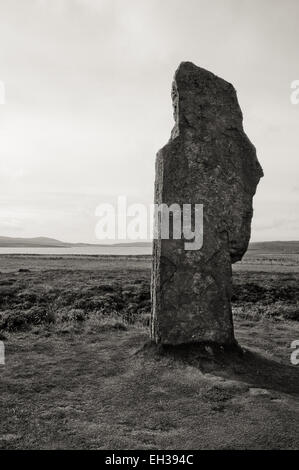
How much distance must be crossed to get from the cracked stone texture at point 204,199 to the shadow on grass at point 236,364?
194 millimetres

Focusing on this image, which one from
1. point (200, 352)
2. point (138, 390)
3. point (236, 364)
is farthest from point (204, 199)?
point (138, 390)

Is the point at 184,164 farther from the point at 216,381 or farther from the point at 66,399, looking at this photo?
the point at 66,399

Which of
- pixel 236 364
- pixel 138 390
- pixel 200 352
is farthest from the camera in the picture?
pixel 200 352

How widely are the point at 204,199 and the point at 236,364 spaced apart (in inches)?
125

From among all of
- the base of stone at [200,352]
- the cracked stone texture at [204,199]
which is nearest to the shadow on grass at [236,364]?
the base of stone at [200,352]

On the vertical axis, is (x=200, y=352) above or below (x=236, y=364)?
above

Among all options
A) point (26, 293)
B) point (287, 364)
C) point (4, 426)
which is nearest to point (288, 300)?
point (287, 364)

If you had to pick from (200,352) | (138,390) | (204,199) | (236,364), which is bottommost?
(138,390)

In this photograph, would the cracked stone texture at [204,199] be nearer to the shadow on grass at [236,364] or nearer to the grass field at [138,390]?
the shadow on grass at [236,364]

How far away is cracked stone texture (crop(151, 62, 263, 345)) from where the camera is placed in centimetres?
798

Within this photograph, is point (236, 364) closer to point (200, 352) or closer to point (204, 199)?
point (200, 352)

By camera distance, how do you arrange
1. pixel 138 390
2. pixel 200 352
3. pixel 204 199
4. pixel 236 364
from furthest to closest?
pixel 204 199, pixel 200 352, pixel 236 364, pixel 138 390

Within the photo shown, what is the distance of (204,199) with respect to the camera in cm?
816

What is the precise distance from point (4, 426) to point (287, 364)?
5128mm
